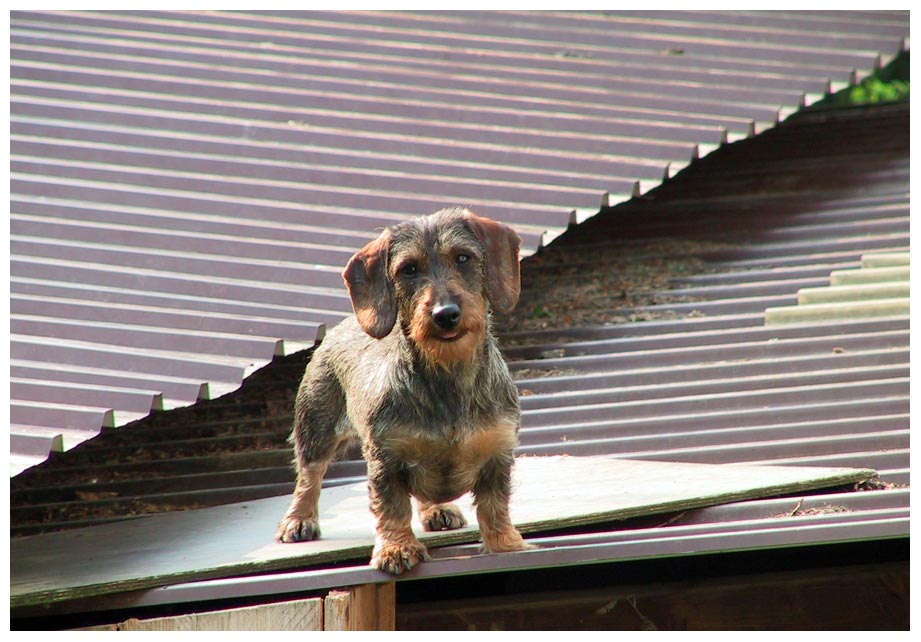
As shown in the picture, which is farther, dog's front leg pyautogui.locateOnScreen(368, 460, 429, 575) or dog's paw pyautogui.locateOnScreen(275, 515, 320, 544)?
dog's paw pyautogui.locateOnScreen(275, 515, 320, 544)

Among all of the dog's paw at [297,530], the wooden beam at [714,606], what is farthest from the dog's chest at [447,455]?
the wooden beam at [714,606]

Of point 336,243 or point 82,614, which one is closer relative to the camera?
point 82,614

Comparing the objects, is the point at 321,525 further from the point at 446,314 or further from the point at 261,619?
the point at 446,314

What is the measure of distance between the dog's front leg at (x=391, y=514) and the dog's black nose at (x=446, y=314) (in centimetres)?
70

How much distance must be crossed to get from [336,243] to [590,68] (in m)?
3.12

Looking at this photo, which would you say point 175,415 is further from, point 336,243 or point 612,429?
point 612,429

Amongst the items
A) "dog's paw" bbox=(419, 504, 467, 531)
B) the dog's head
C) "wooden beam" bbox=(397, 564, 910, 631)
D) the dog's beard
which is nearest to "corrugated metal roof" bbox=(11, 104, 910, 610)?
"dog's paw" bbox=(419, 504, 467, 531)

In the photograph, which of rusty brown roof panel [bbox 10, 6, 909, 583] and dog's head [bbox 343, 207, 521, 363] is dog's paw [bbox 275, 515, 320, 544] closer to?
rusty brown roof panel [bbox 10, 6, 909, 583]

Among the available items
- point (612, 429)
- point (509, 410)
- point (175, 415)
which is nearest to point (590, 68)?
point (612, 429)

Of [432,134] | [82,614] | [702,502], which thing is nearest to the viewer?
[702,502]

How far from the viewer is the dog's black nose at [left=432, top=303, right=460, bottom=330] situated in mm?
4371

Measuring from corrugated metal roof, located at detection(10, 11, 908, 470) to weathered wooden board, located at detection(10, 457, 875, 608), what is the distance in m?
0.58

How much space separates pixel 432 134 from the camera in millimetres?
8016
